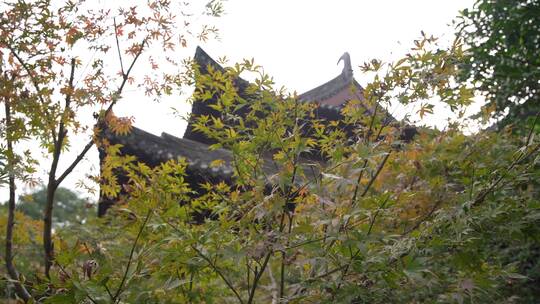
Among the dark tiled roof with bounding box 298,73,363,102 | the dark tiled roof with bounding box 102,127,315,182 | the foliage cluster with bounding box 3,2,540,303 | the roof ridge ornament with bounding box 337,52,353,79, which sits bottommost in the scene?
the foliage cluster with bounding box 3,2,540,303

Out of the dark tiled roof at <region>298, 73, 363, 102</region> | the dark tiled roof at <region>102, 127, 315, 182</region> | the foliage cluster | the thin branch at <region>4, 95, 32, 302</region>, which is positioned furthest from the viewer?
the dark tiled roof at <region>298, 73, 363, 102</region>

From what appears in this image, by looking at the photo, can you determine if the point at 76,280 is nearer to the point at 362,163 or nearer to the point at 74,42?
the point at 362,163

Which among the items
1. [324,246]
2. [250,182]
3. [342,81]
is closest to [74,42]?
[250,182]

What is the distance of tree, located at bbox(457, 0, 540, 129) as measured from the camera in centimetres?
623

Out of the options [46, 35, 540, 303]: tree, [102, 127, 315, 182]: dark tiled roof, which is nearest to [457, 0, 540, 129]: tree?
[102, 127, 315, 182]: dark tiled roof

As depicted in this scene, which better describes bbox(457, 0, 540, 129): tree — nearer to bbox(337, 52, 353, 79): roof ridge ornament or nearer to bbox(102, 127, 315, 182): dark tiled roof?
bbox(102, 127, 315, 182): dark tiled roof

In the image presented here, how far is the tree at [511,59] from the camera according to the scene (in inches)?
245

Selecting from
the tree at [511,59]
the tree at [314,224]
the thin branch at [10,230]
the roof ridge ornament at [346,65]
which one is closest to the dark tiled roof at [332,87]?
the roof ridge ornament at [346,65]

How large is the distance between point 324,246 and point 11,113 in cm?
233

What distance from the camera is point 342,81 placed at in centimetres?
1151

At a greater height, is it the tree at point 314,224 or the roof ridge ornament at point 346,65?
the roof ridge ornament at point 346,65

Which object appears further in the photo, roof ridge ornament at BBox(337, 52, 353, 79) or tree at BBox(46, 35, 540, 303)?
roof ridge ornament at BBox(337, 52, 353, 79)

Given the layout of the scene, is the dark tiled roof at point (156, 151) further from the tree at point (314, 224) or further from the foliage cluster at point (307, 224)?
the tree at point (314, 224)

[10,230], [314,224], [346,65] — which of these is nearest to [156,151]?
[10,230]
